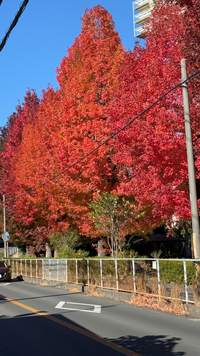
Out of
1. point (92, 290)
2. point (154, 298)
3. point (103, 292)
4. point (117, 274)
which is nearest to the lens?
point (154, 298)

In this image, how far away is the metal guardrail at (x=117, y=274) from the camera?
1250 centimetres

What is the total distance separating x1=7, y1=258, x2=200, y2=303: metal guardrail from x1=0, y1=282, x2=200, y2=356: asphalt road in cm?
90

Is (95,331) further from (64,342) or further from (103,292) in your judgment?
(103,292)

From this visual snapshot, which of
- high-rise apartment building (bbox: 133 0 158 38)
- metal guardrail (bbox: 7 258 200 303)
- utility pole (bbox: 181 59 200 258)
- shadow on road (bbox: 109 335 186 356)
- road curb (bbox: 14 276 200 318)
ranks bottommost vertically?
road curb (bbox: 14 276 200 318)

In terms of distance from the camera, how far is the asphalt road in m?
7.33

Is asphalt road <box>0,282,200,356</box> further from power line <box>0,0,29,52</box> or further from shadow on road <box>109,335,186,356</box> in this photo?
power line <box>0,0,29,52</box>

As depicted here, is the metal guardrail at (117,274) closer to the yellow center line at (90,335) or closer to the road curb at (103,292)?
the road curb at (103,292)

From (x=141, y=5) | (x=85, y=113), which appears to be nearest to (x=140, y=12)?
(x=141, y=5)

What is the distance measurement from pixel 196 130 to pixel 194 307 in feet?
20.3

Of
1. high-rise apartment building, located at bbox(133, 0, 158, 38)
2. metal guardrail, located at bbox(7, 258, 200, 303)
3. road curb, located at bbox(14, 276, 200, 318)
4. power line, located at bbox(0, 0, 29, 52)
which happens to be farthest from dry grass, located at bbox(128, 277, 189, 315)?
high-rise apartment building, located at bbox(133, 0, 158, 38)

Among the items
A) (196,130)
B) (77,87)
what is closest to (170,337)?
(196,130)

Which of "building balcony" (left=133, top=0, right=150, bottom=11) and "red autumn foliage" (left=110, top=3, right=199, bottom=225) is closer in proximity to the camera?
"red autumn foliage" (left=110, top=3, right=199, bottom=225)

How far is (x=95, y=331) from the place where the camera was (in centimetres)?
905

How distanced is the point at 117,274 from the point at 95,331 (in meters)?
6.52
